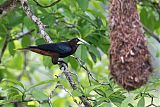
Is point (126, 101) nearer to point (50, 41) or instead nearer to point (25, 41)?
point (50, 41)

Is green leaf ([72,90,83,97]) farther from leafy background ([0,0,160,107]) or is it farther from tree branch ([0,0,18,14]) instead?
tree branch ([0,0,18,14])

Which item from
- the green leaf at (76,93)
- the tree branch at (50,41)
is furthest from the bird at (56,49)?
the green leaf at (76,93)

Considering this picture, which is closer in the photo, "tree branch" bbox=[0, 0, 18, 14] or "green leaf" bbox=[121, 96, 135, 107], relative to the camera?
"green leaf" bbox=[121, 96, 135, 107]

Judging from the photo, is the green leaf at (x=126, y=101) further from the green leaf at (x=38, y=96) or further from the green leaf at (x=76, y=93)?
the green leaf at (x=38, y=96)

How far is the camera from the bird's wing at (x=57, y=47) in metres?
2.93

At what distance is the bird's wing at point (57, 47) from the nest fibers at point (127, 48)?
293 mm

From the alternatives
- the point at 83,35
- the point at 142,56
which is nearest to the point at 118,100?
the point at 142,56

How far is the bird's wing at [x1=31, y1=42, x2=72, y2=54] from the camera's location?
2934 mm

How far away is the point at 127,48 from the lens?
2.88 meters

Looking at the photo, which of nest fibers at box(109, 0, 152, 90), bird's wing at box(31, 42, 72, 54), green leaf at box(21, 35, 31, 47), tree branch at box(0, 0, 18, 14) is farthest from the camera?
green leaf at box(21, 35, 31, 47)

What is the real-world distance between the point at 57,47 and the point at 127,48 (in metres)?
0.42

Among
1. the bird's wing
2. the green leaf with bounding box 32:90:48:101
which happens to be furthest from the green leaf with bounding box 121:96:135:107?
the bird's wing

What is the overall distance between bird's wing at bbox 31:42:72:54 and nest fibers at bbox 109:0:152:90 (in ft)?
0.96

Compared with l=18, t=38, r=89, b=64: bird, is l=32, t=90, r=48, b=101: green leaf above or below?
below
